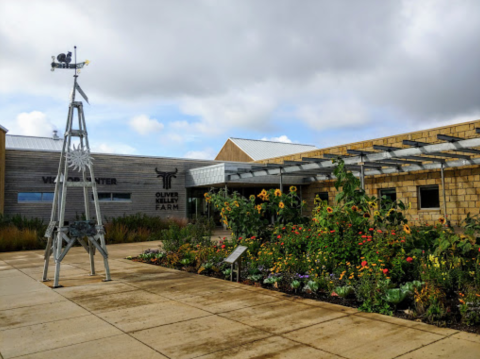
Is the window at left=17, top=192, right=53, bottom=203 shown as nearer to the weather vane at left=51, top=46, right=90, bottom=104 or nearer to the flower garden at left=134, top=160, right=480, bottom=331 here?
the weather vane at left=51, top=46, right=90, bottom=104

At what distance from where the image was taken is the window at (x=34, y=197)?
20.0 metres

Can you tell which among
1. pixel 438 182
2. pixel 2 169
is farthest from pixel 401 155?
pixel 2 169

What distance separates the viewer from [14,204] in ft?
65.0

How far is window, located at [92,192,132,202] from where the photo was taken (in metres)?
22.1

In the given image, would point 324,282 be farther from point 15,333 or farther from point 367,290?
point 15,333

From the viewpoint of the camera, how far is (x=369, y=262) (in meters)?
6.07

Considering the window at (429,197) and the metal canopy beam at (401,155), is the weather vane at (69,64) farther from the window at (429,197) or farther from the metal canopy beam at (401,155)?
the window at (429,197)

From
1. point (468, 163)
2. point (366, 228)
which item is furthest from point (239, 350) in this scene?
point (468, 163)

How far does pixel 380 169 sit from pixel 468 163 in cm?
435

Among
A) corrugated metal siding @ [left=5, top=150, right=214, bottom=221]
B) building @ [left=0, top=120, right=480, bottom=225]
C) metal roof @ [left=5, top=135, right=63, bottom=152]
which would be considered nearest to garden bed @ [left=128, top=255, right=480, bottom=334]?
building @ [left=0, top=120, right=480, bottom=225]

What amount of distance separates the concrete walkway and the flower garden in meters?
0.39

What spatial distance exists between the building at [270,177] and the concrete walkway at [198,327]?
9818mm

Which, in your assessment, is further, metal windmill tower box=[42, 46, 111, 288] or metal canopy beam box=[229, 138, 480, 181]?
metal canopy beam box=[229, 138, 480, 181]

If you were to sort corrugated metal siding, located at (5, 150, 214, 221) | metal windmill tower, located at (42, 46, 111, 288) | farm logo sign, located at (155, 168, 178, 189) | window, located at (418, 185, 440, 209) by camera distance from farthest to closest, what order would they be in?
farm logo sign, located at (155, 168, 178, 189) < corrugated metal siding, located at (5, 150, 214, 221) < window, located at (418, 185, 440, 209) < metal windmill tower, located at (42, 46, 111, 288)
